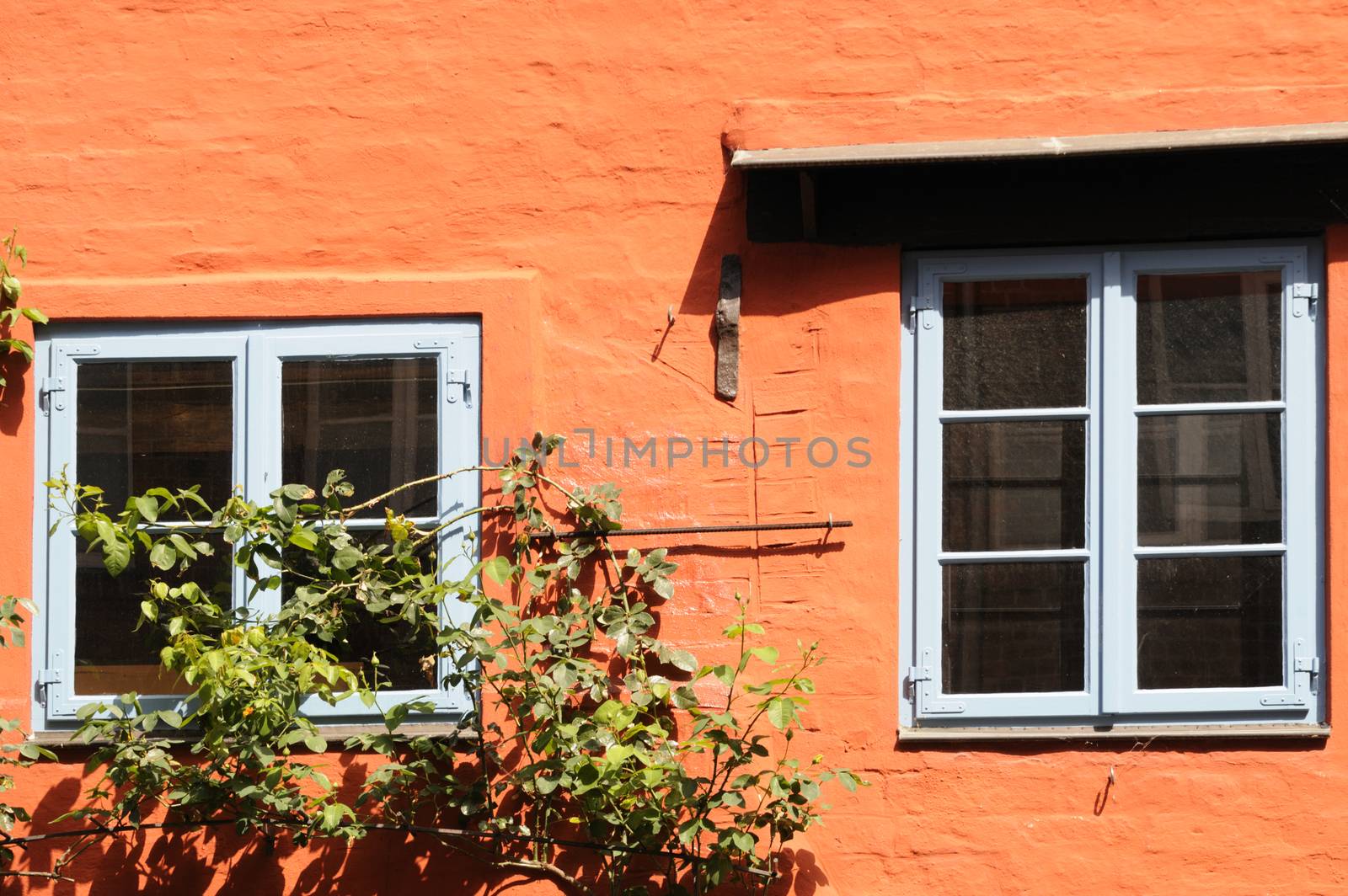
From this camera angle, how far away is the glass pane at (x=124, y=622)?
14.6 feet

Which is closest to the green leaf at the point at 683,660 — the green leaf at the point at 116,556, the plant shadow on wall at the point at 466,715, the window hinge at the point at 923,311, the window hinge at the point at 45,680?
the plant shadow on wall at the point at 466,715

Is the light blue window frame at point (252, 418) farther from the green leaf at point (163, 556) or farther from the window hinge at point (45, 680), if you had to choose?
the green leaf at point (163, 556)

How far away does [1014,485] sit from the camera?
14.3 feet

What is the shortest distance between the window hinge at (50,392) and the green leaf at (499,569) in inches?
54.7

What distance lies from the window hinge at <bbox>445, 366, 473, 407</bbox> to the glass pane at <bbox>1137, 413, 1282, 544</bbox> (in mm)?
1879

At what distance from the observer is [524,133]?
4.47 metres

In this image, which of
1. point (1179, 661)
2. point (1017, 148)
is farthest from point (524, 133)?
point (1179, 661)

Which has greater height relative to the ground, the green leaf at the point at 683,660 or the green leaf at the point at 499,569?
the green leaf at the point at 499,569

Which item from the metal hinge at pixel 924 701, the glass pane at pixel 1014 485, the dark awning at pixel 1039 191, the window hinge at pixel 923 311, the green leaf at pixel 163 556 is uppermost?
the dark awning at pixel 1039 191

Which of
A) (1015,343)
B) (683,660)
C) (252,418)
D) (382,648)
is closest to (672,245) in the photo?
(1015,343)

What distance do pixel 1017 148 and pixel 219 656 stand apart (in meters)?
2.49

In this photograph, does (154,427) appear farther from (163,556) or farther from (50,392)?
(163,556)

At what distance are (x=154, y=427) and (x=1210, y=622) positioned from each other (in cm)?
304

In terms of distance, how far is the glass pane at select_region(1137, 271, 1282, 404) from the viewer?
4305 mm
